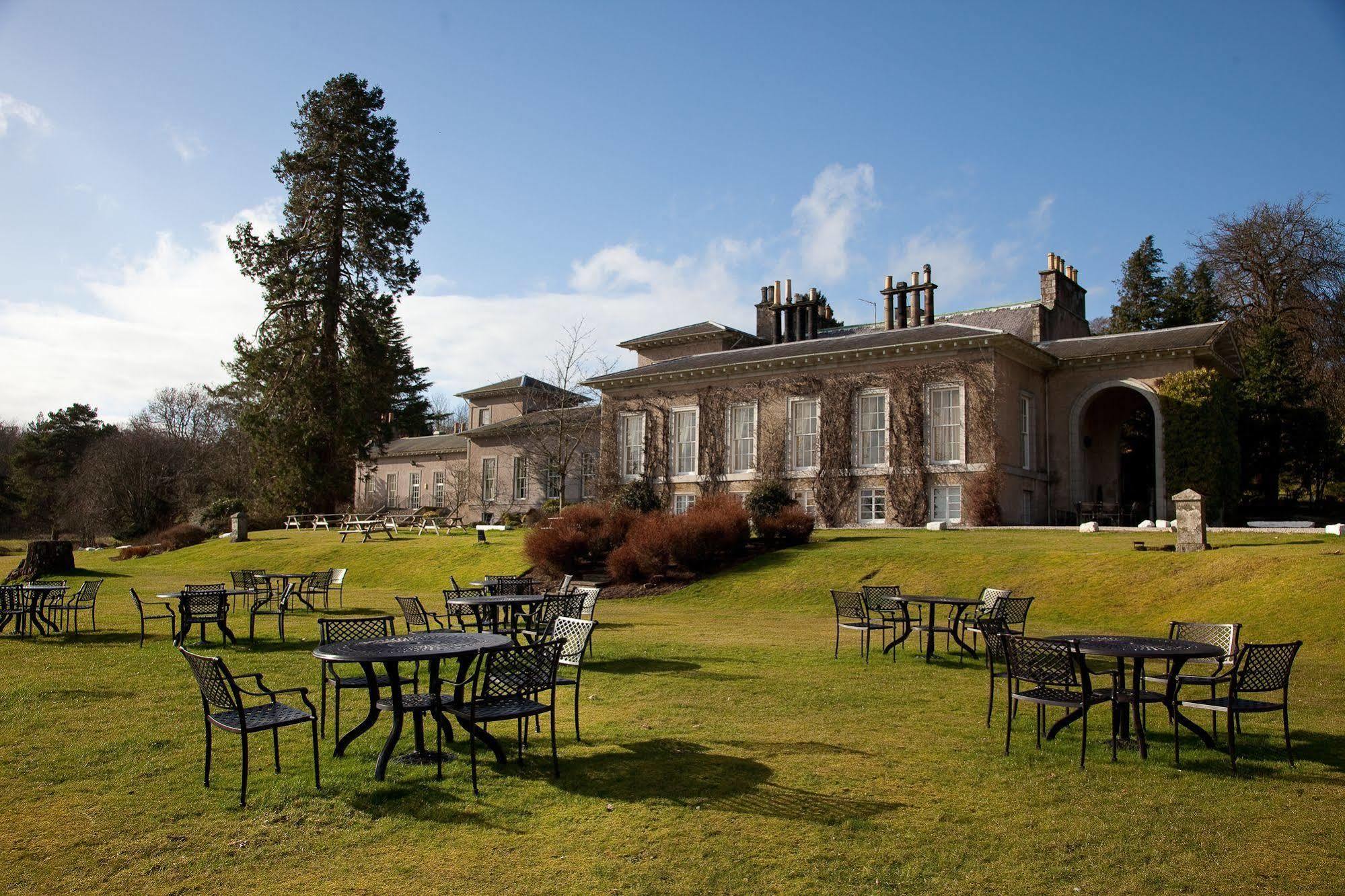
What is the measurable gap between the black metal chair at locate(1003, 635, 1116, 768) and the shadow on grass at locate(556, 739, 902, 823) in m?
1.97

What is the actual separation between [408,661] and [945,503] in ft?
84.2

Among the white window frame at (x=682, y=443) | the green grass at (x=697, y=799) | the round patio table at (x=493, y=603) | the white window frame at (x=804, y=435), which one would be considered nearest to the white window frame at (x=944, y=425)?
the white window frame at (x=804, y=435)

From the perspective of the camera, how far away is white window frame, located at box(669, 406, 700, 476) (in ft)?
118

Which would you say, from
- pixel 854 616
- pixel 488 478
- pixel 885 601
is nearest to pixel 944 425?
pixel 885 601

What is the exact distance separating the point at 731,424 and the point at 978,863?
1187 inches

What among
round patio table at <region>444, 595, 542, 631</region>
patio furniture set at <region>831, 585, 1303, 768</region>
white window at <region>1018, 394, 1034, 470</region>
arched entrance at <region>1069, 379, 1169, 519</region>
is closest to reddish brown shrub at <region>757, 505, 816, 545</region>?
white window at <region>1018, 394, 1034, 470</region>

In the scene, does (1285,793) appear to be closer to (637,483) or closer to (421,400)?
→ (637,483)

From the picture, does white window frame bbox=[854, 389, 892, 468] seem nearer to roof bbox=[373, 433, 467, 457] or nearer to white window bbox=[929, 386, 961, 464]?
white window bbox=[929, 386, 961, 464]

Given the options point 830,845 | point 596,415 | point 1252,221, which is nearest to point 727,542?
point 830,845

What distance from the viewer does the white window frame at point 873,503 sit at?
3155 cm

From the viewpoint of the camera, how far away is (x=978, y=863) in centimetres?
514

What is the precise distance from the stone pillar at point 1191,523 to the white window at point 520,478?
34031mm

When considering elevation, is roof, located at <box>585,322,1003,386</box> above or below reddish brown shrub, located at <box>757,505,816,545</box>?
above

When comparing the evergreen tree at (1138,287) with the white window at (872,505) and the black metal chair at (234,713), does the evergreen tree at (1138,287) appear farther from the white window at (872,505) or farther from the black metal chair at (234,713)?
the black metal chair at (234,713)
